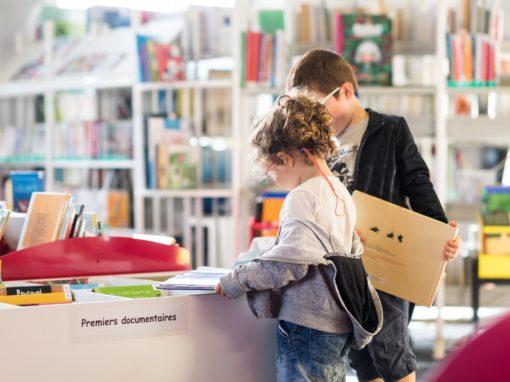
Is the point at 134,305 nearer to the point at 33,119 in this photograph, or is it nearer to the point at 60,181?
the point at 60,181

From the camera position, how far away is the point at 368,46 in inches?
189

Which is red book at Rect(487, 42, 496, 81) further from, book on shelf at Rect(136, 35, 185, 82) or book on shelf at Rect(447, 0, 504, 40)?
book on shelf at Rect(136, 35, 185, 82)

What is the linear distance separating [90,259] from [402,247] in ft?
2.79

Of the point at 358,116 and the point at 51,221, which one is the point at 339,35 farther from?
the point at 51,221

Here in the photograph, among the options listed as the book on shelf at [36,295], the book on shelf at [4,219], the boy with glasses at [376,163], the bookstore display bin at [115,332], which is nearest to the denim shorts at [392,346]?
the boy with glasses at [376,163]

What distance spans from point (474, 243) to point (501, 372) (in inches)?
174

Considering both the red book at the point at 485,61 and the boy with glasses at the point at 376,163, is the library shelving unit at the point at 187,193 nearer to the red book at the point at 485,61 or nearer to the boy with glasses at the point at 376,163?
the red book at the point at 485,61

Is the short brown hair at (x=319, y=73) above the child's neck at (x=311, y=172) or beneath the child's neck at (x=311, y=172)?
above

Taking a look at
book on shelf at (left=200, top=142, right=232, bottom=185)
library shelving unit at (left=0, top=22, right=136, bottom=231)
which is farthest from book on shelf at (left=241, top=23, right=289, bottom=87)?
library shelving unit at (left=0, top=22, right=136, bottom=231)

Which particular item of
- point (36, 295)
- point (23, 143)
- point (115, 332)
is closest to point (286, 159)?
point (115, 332)

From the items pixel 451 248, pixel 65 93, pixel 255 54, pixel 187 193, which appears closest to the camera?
pixel 451 248

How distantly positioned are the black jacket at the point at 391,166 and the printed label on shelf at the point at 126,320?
71cm

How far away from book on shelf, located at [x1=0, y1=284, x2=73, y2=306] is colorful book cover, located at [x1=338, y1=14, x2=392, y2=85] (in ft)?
10.1

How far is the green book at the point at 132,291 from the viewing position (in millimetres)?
2146
